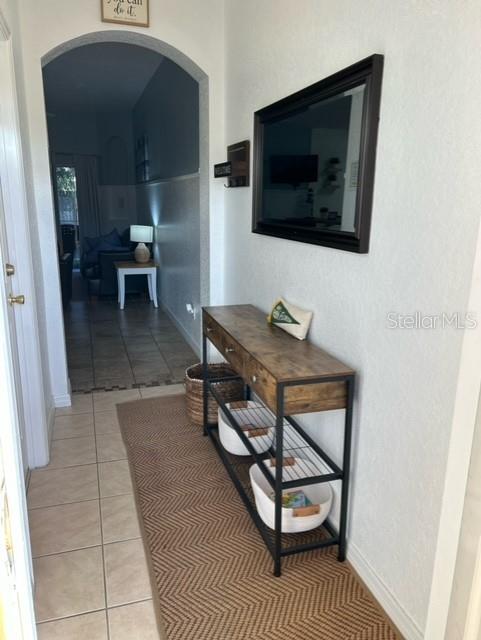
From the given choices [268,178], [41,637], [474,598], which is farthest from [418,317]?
[41,637]

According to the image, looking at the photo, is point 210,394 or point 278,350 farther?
point 210,394

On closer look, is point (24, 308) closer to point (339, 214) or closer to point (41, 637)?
point (41, 637)

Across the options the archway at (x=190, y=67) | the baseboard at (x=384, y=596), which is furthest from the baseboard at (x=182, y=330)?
the baseboard at (x=384, y=596)

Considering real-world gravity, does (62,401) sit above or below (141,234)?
below

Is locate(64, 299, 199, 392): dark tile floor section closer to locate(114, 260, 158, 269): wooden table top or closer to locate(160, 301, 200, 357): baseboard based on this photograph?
locate(160, 301, 200, 357): baseboard

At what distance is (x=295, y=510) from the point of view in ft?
6.31

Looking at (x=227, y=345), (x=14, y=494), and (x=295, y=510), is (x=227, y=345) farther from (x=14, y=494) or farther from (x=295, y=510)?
(x=14, y=494)

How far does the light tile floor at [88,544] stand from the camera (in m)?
1.66

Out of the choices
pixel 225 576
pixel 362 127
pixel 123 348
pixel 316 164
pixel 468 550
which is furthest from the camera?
pixel 123 348

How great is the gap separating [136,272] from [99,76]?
2.51m

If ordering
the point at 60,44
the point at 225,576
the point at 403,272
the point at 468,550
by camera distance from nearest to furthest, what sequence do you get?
the point at 468,550, the point at 403,272, the point at 225,576, the point at 60,44

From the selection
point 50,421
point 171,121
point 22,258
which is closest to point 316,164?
point 22,258

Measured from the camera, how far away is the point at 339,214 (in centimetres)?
182

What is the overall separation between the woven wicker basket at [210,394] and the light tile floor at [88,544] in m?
0.48
